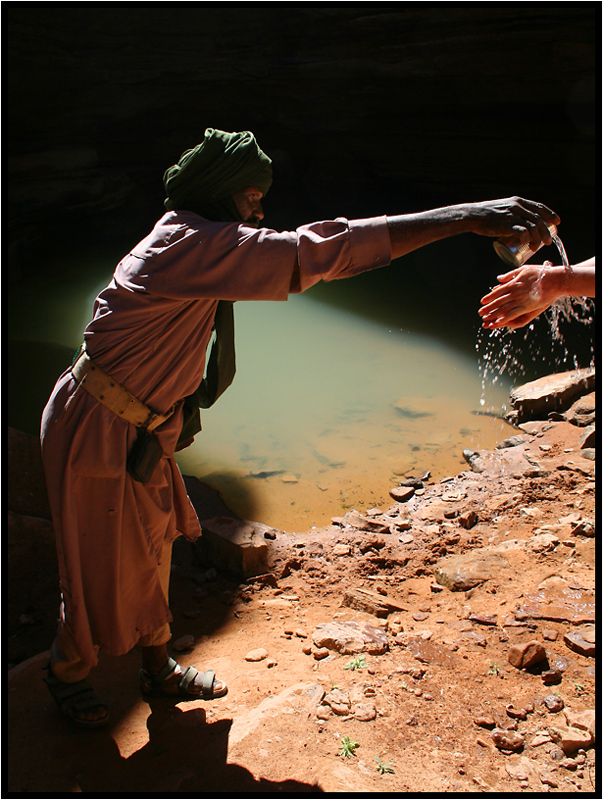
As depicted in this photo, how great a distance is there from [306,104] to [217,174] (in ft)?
32.9

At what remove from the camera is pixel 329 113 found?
1084 centimetres

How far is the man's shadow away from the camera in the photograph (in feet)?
6.27

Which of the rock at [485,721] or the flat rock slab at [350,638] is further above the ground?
the flat rock slab at [350,638]

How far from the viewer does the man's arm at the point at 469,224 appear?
5.38ft

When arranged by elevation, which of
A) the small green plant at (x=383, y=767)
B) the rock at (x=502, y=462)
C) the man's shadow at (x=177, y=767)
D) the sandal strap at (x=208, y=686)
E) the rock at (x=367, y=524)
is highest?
the rock at (x=502, y=462)

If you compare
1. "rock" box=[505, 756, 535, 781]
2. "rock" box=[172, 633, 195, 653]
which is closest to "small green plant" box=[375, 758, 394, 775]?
"rock" box=[505, 756, 535, 781]

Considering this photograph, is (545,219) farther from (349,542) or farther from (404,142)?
(404,142)

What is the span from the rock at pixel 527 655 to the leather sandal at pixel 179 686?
108cm

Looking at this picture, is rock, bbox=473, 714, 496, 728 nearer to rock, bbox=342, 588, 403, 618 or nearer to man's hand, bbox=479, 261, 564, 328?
rock, bbox=342, 588, 403, 618

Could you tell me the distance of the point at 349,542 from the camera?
3.66m

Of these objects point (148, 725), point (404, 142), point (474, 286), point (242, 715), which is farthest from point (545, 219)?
point (404, 142)

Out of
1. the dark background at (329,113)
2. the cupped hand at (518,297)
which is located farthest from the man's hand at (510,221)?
the dark background at (329,113)

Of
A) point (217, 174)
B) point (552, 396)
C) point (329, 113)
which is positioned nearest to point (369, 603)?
point (217, 174)

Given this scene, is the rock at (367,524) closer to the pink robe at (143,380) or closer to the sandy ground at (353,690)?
the sandy ground at (353,690)
